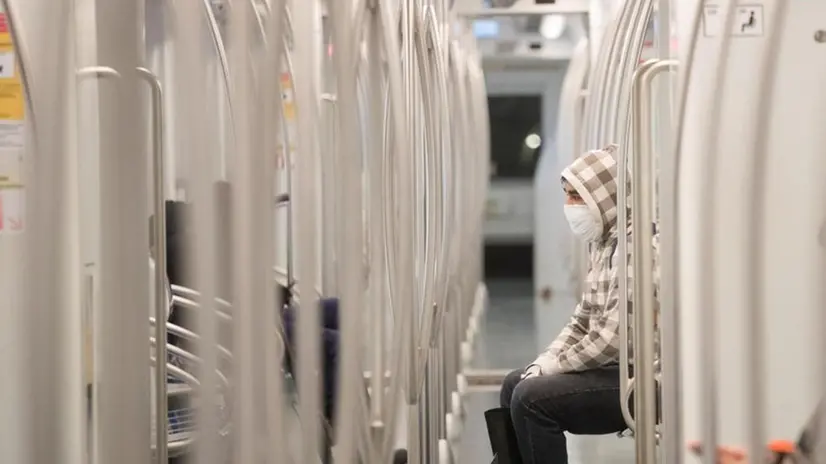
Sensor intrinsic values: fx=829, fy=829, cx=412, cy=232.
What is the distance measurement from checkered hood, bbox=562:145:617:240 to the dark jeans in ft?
1.61

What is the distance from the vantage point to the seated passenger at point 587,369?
2600mm

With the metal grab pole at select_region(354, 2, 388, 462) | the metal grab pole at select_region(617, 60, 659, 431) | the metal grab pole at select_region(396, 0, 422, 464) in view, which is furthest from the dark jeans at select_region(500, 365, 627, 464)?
the metal grab pole at select_region(354, 2, 388, 462)

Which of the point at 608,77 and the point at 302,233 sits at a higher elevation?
the point at 608,77

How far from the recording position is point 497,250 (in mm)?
10281

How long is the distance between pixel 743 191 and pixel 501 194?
836 centimetres

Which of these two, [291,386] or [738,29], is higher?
[738,29]

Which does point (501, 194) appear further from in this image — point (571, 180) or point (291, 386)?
point (291, 386)

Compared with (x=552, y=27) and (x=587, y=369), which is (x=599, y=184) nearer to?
(x=587, y=369)

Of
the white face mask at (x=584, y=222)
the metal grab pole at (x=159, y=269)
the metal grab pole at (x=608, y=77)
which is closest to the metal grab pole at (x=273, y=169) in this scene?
the metal grab pole at (x=159, y=269)

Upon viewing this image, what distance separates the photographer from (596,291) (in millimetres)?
2727

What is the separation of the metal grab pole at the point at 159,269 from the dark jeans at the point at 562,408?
1474 mm

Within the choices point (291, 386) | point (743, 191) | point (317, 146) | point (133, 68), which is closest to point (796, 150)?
point (743, 191)

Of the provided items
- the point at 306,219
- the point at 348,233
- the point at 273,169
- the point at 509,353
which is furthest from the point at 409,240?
the point at 509,353

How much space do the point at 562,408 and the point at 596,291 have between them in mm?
401
